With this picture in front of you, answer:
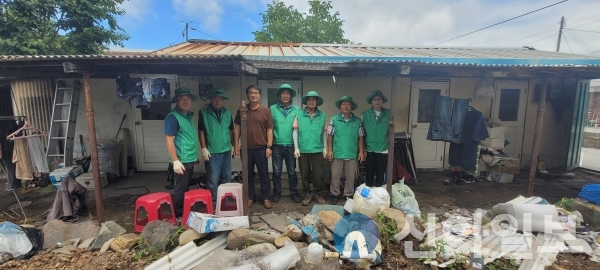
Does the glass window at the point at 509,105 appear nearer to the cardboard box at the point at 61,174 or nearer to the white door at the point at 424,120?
Answer: the white door at the point at 424,120

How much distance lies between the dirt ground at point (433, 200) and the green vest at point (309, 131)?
99 cm

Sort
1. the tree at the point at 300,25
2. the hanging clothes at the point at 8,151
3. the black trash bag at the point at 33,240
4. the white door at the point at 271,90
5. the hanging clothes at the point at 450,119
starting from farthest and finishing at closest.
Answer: the tree at the point at 300,25 → the white door at the point at 271,90 → the hanging clothes at the point at 450,119 → the hanging clothes at the point at 8,151 → the black trash bag at the point at 33,240

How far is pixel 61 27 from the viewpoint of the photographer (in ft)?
26.8

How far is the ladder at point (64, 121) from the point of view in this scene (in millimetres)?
5300

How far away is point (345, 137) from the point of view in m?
4.32

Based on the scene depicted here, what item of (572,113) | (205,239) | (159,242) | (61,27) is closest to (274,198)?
(205,239)

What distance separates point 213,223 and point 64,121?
14.9 feet

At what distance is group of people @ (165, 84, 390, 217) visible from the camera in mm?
4074

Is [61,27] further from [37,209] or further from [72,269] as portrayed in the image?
[72,269]

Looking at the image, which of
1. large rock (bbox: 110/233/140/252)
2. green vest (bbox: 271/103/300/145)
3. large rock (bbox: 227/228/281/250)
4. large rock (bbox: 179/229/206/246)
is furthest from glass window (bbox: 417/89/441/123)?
large rock (bbox: 110/233/140/252)

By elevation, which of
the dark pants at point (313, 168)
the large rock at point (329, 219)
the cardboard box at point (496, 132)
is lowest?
the large rock at point (329, 219)

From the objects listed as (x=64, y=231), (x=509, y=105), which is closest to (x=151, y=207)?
(x=64, y=231)

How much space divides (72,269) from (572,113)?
9.99 m

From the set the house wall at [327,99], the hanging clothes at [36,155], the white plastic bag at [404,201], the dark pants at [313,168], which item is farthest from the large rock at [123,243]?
the white plastic bag at [404,201]
